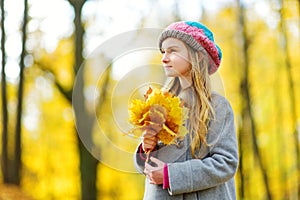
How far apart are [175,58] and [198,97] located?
0.60 feet

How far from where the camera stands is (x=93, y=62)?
252 centimetres

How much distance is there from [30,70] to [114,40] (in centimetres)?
988

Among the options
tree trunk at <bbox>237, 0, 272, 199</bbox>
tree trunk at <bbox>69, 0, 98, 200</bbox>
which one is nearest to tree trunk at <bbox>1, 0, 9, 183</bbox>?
tree trunk at <bbox>69, 0, 98, 200</bbox>

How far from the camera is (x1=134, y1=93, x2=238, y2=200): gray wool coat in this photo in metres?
2.26

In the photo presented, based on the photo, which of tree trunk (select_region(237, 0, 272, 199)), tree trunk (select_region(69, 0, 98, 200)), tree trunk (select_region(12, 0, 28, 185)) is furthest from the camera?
tree trunk (select_region(237, 0, 272, 199))

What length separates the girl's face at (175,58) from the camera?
2307mm

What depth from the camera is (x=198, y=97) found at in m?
2.33

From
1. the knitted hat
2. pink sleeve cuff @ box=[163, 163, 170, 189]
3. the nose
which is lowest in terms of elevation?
pink sleeve cuff @ box=[163, 163, 170, 189]

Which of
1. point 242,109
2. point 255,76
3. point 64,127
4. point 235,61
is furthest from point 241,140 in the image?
point 64,127

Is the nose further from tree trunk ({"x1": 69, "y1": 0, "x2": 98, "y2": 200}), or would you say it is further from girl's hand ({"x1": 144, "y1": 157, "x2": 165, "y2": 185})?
tree trunk ({"x1": 69, "y1": 0, "x2": 98, "y2": 200})

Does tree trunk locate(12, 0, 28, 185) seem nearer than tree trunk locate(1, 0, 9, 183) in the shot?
No

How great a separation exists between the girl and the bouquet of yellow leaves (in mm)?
56

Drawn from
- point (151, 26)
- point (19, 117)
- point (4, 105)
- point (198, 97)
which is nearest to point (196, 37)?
point (198, 97)

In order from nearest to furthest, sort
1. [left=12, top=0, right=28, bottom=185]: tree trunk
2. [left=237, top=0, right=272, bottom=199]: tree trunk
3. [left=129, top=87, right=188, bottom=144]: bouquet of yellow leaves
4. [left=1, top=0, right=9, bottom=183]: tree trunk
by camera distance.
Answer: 1. [left=129, top=87, right=188, bottom=144]: bouquet of yellow leaves
2. [left=1, top=0, right=9, bottom=183]: tree trunk
3. [left=12, top=0, right=28, bottom=185]: tree trunk
4. [left=237, top=0, right=272, bottom=199]: tree trunk
